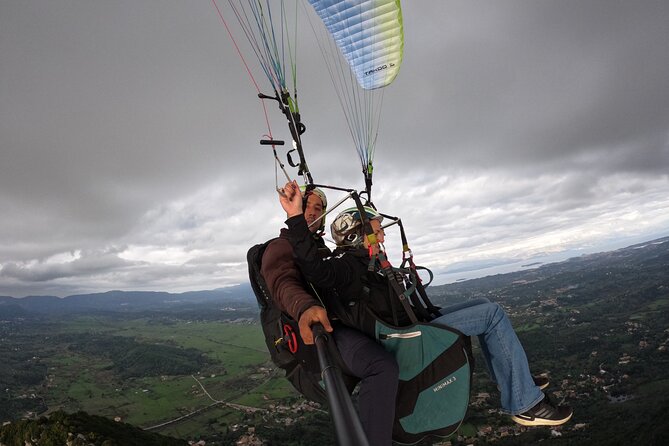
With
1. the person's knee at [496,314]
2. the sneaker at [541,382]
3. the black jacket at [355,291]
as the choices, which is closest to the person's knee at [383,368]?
the black jacket at [355,291]

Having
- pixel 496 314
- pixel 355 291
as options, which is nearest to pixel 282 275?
pixel 355 291

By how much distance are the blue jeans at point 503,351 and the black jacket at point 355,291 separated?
469 millimetres

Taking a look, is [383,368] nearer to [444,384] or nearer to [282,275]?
[444,384]

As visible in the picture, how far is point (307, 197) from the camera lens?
12.7 ft

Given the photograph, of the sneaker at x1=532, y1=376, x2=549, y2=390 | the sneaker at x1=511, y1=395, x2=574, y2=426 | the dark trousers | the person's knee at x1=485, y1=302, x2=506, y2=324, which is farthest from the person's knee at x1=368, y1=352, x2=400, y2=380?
the sneaker at x1=532, y1=376, x2=549, y2=390

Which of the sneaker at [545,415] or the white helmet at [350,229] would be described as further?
the white helmet at [350,229]

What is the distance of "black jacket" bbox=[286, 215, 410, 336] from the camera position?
2.78 meters

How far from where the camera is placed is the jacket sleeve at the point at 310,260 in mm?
2668

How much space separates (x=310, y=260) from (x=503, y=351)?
2.01 meters

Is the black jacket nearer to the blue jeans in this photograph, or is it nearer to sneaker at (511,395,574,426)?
the blue jeans

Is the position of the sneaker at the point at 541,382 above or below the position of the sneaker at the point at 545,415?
above

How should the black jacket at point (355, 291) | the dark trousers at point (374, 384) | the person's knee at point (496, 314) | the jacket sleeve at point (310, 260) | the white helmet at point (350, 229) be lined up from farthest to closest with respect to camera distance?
the white helmet at point (350, 229)
the person's knee at point (496, 314)
the black jacket at point (355, 291)
the jacket sleeve at point (310, 260)
the dark trousers at point (374, 384)

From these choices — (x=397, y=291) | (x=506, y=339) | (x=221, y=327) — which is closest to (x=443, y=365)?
(x=506, y=339)

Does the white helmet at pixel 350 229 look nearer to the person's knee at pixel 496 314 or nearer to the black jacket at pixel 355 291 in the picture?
the black jacket at pixel 355 291
